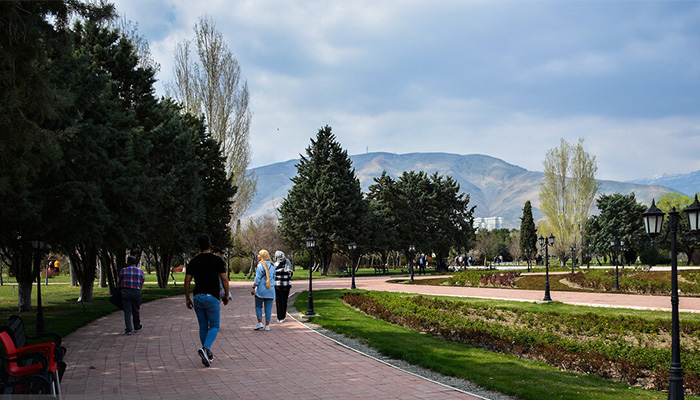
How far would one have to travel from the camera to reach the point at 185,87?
41.8 metres

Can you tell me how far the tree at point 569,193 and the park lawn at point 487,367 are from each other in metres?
41.5

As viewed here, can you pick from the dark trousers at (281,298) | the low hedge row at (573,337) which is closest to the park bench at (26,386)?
the low hedge row at (573,337)

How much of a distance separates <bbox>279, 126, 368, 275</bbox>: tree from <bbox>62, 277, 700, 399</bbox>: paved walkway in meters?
34.7

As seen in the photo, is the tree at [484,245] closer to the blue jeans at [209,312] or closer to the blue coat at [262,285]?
the blue coat at [262,285]

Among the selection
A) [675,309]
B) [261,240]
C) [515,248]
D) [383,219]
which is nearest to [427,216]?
[383,219]

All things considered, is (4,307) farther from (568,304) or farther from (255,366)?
(568,304)

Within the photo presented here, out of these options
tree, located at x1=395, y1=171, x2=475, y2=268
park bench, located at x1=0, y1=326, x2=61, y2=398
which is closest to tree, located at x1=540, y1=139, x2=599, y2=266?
tree, located at x1=395, y1=171, x2=475, y2=268

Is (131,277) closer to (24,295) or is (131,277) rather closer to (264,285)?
(264,285)

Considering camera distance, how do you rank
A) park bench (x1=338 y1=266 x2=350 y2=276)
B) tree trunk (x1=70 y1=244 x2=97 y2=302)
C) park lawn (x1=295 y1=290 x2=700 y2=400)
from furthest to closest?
1. park bench (x1=338 y1=266 x2=350 y2=276)
2. tree trunk (x1=70 y1=244 x2=97 y2=302)
3. park lawn (x1=295 y1=290 x2=700 y2=400)

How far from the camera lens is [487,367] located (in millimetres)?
8414

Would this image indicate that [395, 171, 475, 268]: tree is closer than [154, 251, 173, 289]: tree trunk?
No

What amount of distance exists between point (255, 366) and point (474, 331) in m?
4.97

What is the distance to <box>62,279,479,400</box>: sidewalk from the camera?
22.1ft

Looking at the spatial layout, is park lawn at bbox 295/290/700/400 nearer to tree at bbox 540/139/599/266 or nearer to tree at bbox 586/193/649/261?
tree at bbox 540/139/599/266
